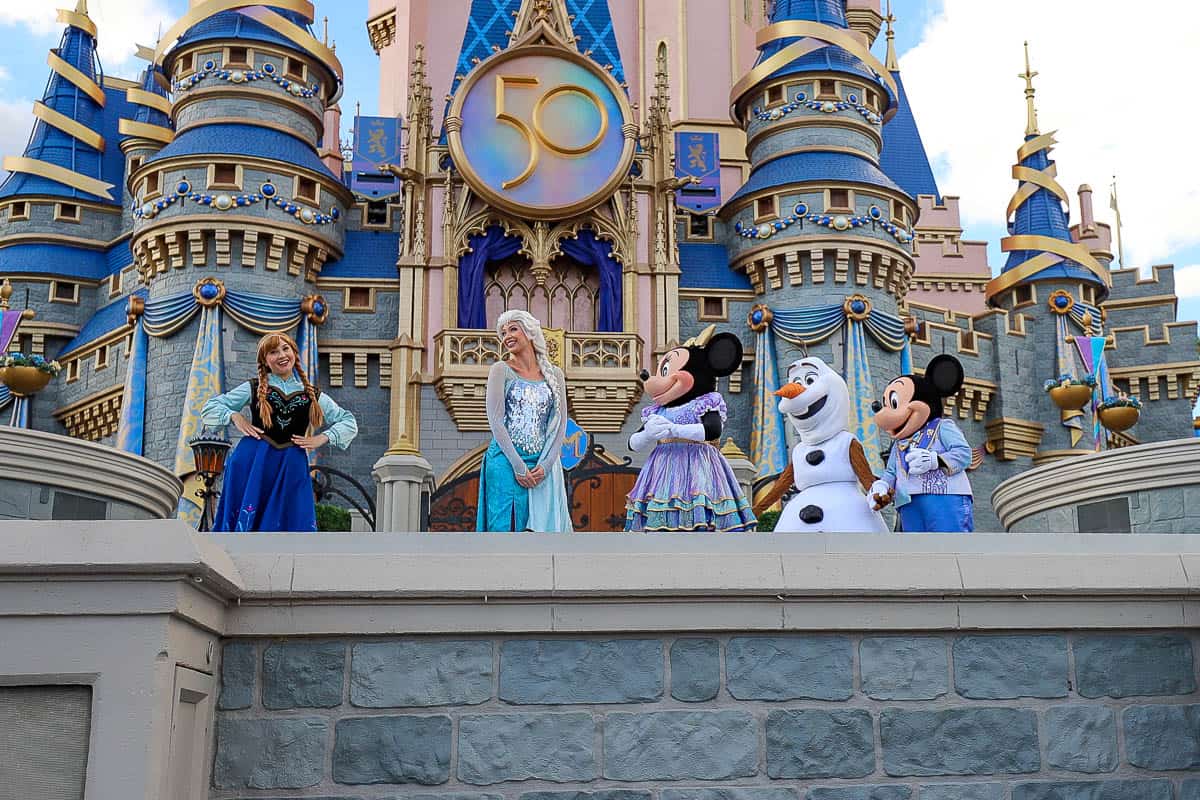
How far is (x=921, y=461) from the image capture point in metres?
7.10

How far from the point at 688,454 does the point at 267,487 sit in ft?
7.58

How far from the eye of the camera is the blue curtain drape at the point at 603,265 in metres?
18.2

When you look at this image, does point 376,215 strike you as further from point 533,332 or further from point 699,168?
point 533,332

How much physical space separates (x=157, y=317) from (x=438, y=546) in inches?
564

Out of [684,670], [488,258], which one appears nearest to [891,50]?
[488,258]

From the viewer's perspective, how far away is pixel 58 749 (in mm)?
3182

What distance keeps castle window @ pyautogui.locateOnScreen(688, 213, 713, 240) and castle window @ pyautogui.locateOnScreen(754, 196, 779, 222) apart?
94 centimetres

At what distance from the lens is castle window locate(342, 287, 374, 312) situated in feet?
59.4

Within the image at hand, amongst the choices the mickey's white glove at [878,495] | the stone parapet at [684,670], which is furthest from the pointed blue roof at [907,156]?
the stone parapet at [684,670]

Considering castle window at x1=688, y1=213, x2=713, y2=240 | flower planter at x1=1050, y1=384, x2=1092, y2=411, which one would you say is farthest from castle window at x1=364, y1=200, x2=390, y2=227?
flower planter at x1=1050, y1=384, x2=1092, y2=411

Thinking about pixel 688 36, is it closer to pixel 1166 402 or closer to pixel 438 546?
pixel 1166 402

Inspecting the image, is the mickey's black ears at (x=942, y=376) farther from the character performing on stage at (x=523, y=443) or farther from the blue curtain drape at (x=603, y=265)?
the blue curtain drape at (x=603, y=265)

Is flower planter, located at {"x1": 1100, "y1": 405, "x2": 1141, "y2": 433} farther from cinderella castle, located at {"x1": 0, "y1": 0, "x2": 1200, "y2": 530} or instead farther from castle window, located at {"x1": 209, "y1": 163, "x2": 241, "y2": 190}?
castle window, located at {"x1": 209, "y1": 163, "x2": 241, "y2": 190}

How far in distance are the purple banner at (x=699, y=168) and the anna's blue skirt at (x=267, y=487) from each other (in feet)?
46.2
